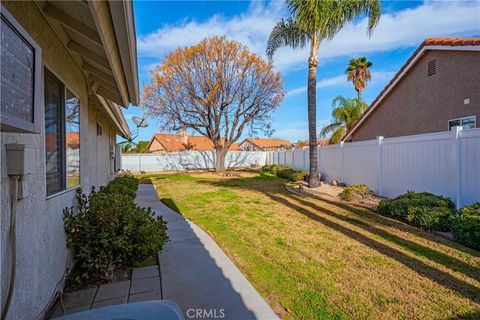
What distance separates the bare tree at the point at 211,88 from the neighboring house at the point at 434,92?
9564 mm

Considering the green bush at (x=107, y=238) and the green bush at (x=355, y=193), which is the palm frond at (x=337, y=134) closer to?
the green bush at (x=355, y=193)

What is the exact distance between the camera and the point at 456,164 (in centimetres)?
658

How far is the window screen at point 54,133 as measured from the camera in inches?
120

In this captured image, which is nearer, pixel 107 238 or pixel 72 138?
pixel 107 238

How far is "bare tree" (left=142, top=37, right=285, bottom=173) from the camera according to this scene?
2011 cm

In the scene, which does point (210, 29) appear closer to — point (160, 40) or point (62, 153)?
point (160, 40)

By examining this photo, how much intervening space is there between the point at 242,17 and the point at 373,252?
1344 centimetres

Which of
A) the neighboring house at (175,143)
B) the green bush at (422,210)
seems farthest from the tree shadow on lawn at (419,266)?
the neighboring house at (175,143)

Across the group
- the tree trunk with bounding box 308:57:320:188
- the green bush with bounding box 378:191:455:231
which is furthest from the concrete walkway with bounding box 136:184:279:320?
the tree trunk with bounding box 308:57:320:188

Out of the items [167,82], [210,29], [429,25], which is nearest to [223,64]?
[210,29]

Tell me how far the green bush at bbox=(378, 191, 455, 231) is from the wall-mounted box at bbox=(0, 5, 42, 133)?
7.04m

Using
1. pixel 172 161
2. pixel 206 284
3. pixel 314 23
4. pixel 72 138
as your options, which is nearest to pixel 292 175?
pixel 314 23

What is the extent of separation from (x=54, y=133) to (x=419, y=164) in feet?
29.4

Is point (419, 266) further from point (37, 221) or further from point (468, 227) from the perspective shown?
point (37, 221)
